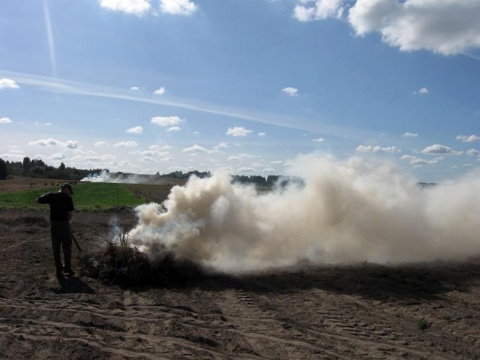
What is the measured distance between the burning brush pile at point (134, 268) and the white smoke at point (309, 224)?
0.47 meters

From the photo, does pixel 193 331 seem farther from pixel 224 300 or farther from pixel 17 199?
pixel 17 199

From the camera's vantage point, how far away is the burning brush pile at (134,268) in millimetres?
11922

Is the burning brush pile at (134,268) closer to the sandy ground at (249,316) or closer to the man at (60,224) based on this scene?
the sandy ground at (249,316)

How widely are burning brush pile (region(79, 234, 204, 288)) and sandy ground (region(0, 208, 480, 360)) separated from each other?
424mm

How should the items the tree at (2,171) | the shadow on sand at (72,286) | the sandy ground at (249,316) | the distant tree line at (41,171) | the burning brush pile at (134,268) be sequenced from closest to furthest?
the sandy ground at (249,316), the shadow on sand at (72,286), the burning brush pile at (134,268), the tree at (2,171), the distant tree line at (41,171)

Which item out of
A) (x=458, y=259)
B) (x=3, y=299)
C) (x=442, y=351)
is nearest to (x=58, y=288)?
(x=3, y=299)

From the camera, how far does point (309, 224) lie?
18.0 meters

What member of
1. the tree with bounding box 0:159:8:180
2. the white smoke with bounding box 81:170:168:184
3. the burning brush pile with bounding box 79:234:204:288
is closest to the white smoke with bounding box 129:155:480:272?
the burning brush pile with bounding box 79:234:204:288

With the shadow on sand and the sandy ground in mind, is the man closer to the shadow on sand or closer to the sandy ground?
the shadow on sand

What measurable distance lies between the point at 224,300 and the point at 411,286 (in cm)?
542

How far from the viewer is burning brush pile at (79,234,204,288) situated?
11.9 m

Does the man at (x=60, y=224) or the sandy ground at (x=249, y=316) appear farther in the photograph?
the man at (x=60, y=224)

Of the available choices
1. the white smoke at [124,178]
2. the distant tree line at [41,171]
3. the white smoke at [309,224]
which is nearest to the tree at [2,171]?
the distant tree line at [41,171]

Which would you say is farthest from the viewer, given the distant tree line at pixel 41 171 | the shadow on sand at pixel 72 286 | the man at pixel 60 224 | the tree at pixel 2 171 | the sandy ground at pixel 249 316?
the distant tree line at pixel 41 171
